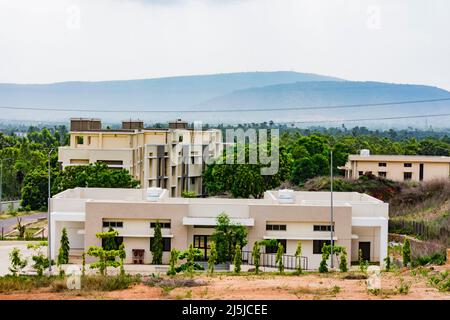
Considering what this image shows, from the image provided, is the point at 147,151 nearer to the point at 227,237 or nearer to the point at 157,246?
the point at 157,246

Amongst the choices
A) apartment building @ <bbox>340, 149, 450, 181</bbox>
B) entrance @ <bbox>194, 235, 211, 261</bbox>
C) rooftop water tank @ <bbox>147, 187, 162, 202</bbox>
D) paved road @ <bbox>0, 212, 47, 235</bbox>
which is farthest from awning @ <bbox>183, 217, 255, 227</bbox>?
apartment building @ <bbox>340, 149, 450, 181</bbox>

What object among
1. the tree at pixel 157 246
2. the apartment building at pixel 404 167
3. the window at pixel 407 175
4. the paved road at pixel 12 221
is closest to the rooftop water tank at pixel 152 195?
the tree at pixel 157 246

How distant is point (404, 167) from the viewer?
31.0m

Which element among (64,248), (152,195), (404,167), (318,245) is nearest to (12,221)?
(152,195)

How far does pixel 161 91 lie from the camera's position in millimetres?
150875

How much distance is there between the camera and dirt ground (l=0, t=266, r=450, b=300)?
8.16 m

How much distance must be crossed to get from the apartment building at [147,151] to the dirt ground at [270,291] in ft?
47.2

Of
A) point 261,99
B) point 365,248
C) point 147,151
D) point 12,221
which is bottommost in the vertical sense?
point 12,221

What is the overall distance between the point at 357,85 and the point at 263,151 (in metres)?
137

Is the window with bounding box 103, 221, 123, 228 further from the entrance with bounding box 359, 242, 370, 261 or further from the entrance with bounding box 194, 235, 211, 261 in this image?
the entrance with bounding box 359, 242, 370, 261

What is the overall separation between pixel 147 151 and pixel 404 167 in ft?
34.1

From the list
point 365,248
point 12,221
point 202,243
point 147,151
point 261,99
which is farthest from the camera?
point 261,99

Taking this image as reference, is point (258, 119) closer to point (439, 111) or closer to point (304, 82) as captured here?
point (304, 82)

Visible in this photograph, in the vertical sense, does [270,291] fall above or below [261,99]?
below
